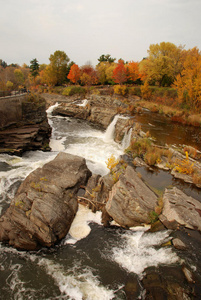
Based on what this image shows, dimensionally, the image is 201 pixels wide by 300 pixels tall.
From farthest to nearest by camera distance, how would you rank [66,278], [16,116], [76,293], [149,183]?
1. [16,116]
2. [149,183]
3. [66,278]
4. [76,293]

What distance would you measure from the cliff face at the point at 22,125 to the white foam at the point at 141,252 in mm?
12358

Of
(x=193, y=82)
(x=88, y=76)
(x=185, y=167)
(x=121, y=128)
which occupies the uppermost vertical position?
(x=88, y=76)

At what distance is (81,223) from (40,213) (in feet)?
7.29

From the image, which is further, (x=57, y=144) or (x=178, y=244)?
(x=57, y=144)

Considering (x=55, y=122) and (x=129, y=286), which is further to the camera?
→ (x=55, y=122)

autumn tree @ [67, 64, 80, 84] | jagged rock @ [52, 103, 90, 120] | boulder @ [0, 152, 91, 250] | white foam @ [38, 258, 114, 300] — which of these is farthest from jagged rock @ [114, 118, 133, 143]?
autumn tree @ [67, 64, 80, 84]

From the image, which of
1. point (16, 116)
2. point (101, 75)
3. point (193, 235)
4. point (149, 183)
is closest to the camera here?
point (193, 235)

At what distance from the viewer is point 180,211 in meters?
7.80

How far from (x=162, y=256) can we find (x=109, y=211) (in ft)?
9.87

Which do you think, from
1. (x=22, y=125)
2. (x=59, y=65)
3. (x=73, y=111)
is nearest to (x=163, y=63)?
(x=73, y=111)

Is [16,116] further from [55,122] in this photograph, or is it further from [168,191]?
[168,191]

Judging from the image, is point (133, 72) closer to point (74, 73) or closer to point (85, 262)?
point (74, 73)

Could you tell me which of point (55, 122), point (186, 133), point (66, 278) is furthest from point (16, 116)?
point (186, 133)

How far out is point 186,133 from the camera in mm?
20844
